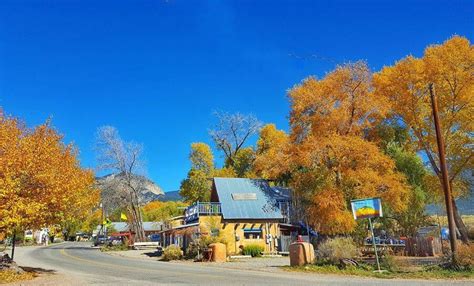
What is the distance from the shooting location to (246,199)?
3881 cm

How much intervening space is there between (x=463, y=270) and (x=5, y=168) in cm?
1856

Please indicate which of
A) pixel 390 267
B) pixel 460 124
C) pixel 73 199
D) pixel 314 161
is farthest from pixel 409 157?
pixel 73 199

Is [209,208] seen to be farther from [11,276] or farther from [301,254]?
[11,276]

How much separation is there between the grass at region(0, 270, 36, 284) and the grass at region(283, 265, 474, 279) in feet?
39.5

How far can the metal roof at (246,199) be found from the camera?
37.2m

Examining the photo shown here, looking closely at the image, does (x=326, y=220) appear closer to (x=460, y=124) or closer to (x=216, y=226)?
(x=216, y=226)

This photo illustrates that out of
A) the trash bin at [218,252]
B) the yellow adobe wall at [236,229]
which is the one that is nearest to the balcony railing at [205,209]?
the yellow adobe wall at [236,229]

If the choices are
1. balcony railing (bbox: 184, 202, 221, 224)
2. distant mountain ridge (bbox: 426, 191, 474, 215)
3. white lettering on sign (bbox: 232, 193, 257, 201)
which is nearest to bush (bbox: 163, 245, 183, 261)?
balcony railing (bbox: 184, 202, 221, 224)

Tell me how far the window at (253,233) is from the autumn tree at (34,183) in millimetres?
18440

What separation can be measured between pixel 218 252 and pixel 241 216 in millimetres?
7098

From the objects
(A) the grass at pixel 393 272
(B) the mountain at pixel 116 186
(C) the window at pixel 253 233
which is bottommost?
(A) the grass at pixel 393 272

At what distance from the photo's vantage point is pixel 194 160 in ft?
211

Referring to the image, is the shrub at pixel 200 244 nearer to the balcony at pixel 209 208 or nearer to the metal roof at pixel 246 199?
the balcony at pixel 209 208

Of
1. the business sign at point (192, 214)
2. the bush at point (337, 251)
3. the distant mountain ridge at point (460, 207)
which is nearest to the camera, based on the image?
the bush at point (337, 251)
